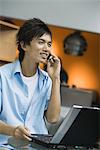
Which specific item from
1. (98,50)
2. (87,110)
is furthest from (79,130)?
(98,50)

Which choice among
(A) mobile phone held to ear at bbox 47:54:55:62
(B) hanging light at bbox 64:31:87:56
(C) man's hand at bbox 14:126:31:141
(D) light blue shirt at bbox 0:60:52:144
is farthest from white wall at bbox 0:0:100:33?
(C) man's hand at bbox 14:126:31:141

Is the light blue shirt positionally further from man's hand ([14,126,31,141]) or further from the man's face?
man's hand ([14,126,31,141])

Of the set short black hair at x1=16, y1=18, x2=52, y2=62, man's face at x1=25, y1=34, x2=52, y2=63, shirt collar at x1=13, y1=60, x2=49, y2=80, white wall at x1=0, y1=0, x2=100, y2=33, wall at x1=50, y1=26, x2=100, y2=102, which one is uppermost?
white wall at x1=0, y1=0, x2=100, y2=33

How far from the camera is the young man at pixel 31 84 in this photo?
1354 mm

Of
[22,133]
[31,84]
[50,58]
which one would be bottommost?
[22,133]

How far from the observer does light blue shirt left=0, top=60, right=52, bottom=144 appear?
4.41ft

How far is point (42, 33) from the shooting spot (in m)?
1.43

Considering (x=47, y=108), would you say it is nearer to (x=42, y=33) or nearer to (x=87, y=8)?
(x=42, y=33)

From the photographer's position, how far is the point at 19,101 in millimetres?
1354

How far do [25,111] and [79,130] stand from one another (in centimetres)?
41

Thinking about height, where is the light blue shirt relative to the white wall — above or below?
below

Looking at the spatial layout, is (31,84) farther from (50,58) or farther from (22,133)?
(22,133)

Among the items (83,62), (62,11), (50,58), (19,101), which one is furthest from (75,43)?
(19,101)

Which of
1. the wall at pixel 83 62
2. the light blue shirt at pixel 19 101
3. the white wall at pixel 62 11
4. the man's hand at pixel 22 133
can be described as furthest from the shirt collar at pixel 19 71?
the wall at pixel 83 62
